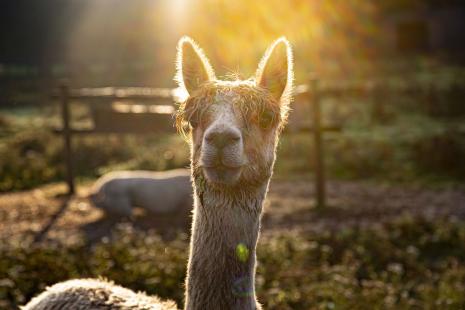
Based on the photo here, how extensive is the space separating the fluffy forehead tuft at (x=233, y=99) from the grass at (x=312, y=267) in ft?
9.93

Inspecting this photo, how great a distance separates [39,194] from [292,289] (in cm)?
800

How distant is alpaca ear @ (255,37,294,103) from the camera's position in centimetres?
374

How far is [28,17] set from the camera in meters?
36.6

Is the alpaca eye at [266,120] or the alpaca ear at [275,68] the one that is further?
the alpaca ear at [275,68]

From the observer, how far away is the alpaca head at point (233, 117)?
3.25 metres

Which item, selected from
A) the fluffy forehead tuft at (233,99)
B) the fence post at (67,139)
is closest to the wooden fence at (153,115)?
the fence post at (67,139)

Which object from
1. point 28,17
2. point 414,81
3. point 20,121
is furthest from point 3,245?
point 28,17

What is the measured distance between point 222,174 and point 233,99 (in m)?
0.39

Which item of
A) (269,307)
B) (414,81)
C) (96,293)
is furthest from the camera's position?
(414,81)

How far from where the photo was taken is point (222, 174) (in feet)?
10.9

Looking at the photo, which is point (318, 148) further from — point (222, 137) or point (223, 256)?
point (222, 137)

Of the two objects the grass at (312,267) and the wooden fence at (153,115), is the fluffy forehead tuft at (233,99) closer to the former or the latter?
the grass at (312,267)

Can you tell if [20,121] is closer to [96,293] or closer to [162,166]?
[162,166]

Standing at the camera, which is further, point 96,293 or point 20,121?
point 20,121
